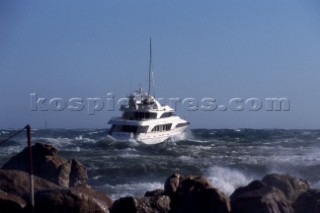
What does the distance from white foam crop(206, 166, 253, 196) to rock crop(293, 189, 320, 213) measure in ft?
20.8

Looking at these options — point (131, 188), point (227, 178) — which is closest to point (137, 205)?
point (131, 188)

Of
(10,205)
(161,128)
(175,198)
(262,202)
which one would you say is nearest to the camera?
(10,205)

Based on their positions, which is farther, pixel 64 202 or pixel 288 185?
pixel 288 185

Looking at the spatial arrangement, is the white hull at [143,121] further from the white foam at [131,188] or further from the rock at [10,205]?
the rock at [10,205]

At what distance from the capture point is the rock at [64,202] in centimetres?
1200

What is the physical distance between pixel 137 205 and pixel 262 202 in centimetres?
278

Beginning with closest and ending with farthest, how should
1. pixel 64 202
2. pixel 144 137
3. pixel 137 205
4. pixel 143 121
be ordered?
1. pixel 64 202
2. pixel 137 205
3. pixel 144 137
4. pixel 143 121

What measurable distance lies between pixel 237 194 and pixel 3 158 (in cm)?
1909

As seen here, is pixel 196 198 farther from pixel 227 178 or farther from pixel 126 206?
pixel 227 178

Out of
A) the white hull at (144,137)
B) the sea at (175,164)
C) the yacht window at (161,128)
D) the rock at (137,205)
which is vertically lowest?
the sea at (175,164)

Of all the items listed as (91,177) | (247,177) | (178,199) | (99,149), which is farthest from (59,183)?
(99,149)

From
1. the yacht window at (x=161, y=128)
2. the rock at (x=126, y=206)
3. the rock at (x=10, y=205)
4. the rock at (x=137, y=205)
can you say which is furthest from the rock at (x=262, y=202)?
the yacht window at (x=161, y=128)

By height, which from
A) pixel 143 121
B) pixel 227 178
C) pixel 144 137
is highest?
pixel 143 121

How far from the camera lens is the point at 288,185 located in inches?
604
